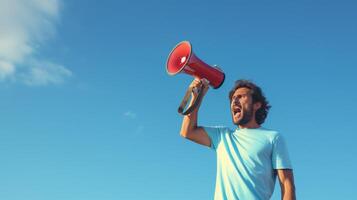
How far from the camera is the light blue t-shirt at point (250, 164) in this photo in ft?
12.4

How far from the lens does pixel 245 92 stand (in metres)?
4.37

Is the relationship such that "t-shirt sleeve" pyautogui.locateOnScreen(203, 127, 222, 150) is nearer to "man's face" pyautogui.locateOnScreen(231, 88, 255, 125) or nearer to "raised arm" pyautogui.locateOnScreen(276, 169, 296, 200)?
"man's face" pyautogui.locateOnScreen(231, 88, 255, 125)

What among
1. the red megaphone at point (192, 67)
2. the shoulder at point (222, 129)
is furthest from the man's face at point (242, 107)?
the red megaphone at point (192, 67)

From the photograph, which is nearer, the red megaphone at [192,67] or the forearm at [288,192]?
→ the forearm at [288,192]

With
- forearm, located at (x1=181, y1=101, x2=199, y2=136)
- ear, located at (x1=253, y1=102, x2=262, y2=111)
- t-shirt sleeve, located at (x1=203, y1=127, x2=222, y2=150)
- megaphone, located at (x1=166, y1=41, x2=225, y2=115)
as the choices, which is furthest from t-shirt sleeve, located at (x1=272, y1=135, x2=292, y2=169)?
megaphone, located at (x1=166, y1=41, x2=225, y2=115)

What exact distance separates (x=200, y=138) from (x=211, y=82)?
2.25 ft

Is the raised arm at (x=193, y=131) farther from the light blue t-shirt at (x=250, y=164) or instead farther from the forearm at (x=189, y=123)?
the light blue t-shirt at (x=250, y=164)

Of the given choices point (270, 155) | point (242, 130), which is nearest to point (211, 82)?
point (242, 130)

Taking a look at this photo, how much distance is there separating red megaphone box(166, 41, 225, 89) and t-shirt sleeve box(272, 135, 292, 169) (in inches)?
41.7

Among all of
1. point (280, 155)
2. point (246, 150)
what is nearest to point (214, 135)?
point (246, 150)

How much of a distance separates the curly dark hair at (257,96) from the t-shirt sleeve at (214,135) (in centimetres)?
33

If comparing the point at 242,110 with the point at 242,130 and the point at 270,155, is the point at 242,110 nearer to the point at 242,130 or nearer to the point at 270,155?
the point at 242,130

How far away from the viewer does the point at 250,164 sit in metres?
3.86

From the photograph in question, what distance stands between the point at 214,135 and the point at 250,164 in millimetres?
553
